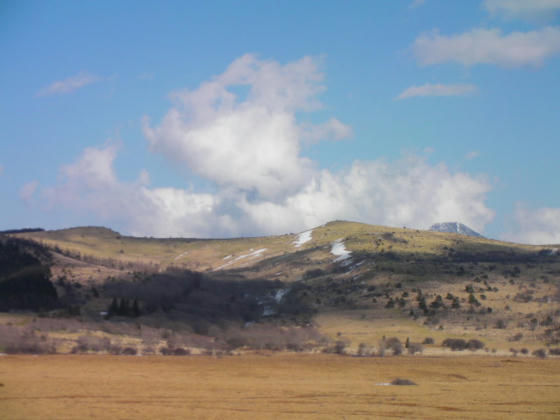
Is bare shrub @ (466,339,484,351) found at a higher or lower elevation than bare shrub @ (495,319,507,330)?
lower

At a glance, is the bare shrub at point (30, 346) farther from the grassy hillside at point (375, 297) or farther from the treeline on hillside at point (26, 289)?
the treeline on hillside at point (26, 289)

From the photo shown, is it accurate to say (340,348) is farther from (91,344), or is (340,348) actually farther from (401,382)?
(401,382)

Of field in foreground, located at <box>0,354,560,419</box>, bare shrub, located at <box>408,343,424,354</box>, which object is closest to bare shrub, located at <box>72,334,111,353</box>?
field in foreground, located at <box>0,354,560,419</box>

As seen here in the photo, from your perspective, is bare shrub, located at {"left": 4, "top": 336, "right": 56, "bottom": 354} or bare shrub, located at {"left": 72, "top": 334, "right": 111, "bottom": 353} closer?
bare shrub, located at {"left": 4, "top": 336, "right": 56, "bottom": 354}

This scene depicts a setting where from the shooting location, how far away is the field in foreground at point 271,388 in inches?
1023

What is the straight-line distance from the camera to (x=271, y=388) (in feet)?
108

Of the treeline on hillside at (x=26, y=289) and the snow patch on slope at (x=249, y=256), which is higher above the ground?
the snow patch on slope at (x=249, y=256)

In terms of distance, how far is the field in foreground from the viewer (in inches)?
1023

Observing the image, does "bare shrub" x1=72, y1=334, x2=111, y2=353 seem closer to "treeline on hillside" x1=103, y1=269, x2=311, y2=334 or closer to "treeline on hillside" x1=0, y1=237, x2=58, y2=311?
"treeline on hillside" x1=103, y1=269, x2=311, y2=334

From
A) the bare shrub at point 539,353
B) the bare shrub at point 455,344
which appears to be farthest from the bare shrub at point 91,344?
the bare shrub at point 539,353

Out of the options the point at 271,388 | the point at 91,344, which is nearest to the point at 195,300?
the point at 91,344

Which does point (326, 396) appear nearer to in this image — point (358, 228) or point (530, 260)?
point (530, 260)

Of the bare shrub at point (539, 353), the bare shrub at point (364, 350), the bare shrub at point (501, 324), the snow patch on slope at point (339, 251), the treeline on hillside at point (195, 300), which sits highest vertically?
the snow patch on slope at point (339, 251)

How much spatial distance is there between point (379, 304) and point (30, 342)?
47.9 meters
